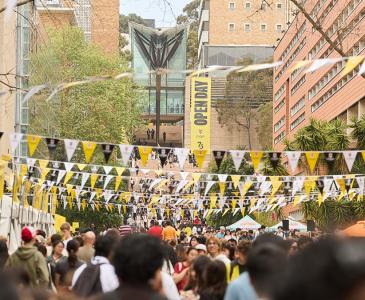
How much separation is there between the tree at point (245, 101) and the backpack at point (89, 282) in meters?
110

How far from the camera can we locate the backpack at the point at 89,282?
805cm

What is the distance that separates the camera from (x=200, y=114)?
319 ft

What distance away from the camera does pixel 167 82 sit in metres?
140

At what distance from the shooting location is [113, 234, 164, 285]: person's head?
17.3 feet

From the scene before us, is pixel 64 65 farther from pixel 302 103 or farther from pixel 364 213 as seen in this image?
pixel 364 213

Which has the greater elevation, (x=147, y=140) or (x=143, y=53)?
(x=143, y=53)

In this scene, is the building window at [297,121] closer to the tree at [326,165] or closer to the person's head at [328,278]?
the tree at [326,165]

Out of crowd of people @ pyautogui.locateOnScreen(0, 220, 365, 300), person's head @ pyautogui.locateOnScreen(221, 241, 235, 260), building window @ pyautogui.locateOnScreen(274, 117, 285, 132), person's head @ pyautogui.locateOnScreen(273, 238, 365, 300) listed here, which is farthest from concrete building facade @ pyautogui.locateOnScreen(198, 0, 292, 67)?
person's head @ pyautogui.locateOnScreen(273, 238, 365, 300)

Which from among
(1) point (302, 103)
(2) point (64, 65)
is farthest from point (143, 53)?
(2) point (64, 65)

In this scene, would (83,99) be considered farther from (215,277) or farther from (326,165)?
(215,277)

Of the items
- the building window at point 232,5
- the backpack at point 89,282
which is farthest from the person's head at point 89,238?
the building window at point 232,5

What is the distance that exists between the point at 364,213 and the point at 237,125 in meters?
79.2

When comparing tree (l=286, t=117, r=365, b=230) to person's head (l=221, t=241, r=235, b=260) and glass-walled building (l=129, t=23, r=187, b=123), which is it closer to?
person's head (l=221, t=241, r=235, b=260)

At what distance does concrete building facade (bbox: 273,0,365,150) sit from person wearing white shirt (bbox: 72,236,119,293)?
31.2m
